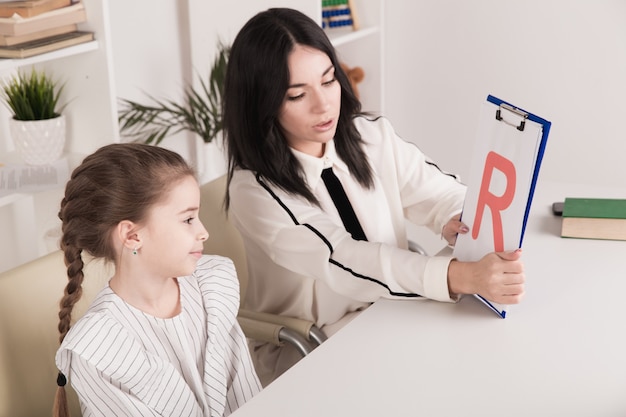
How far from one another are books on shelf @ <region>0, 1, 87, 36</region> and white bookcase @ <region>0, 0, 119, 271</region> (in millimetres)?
36

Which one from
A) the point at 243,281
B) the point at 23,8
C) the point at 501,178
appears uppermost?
the point at 23,8

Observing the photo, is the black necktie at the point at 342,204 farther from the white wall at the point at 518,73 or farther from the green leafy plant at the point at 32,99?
the white wall at the point at 518,73

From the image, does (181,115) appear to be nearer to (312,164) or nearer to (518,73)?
(312,164)

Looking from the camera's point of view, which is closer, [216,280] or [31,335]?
[31,335]

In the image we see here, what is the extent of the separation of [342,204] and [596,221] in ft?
1.66

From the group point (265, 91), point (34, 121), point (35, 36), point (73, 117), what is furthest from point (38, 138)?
point (265, 91)

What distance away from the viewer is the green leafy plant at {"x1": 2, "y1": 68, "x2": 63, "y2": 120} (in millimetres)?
2139

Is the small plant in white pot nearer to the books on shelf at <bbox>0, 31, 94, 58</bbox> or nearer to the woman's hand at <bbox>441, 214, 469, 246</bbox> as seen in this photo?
the books on shelf at <bbox>0, 31, 94, 58</bbox>

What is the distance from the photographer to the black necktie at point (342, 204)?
176cm

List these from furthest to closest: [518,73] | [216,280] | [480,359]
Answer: [518,73], [216,280], [480,359]

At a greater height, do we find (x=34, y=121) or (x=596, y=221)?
(x=34, y=121)

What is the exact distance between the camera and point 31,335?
4.51ft

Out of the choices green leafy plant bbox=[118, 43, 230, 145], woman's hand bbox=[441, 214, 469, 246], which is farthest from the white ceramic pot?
woman's hand bbox=[441, 214, 469, 246]

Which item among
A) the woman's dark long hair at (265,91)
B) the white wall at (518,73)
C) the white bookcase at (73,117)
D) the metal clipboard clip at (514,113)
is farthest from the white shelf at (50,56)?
the white wall at (518,73)
